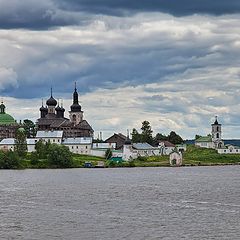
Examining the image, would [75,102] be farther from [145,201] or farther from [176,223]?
[176,223]

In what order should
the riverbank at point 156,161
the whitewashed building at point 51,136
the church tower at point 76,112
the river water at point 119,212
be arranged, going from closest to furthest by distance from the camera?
the river water at point 119,212 < the riverbank at point 156,161 < the whitewashed building at point 51,136 < the church tower at point 76,112

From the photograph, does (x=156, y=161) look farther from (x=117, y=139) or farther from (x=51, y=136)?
(x=51, y=136)

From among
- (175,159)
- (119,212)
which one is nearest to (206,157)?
(175,159)

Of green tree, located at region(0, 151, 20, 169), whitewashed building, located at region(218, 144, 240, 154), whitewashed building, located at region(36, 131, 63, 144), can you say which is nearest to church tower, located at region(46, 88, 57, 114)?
whitewashed building, located at region(36, 131, 63, 144)

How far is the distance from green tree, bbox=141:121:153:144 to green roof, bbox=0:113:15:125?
111 ft

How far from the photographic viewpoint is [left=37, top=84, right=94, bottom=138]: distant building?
18277cm

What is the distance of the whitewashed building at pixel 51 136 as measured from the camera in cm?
17450

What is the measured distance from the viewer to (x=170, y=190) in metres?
73.9

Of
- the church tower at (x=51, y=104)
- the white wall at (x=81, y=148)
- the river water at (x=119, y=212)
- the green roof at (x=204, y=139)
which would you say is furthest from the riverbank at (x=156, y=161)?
the river water at (x=119, y=212)

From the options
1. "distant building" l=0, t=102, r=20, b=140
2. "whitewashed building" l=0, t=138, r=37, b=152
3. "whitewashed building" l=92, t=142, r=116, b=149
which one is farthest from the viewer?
"distant building" l=0, t=102, r=20, b=140

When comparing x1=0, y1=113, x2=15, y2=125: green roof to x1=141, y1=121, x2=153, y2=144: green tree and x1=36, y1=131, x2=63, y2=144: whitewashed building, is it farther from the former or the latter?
x1=141, y1=121, x2=153, y2=144: green tree

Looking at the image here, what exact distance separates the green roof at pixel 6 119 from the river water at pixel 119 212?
113 m

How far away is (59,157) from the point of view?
419 feet

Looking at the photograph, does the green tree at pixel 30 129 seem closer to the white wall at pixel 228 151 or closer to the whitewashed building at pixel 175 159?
the white wall at pixel 228 151
